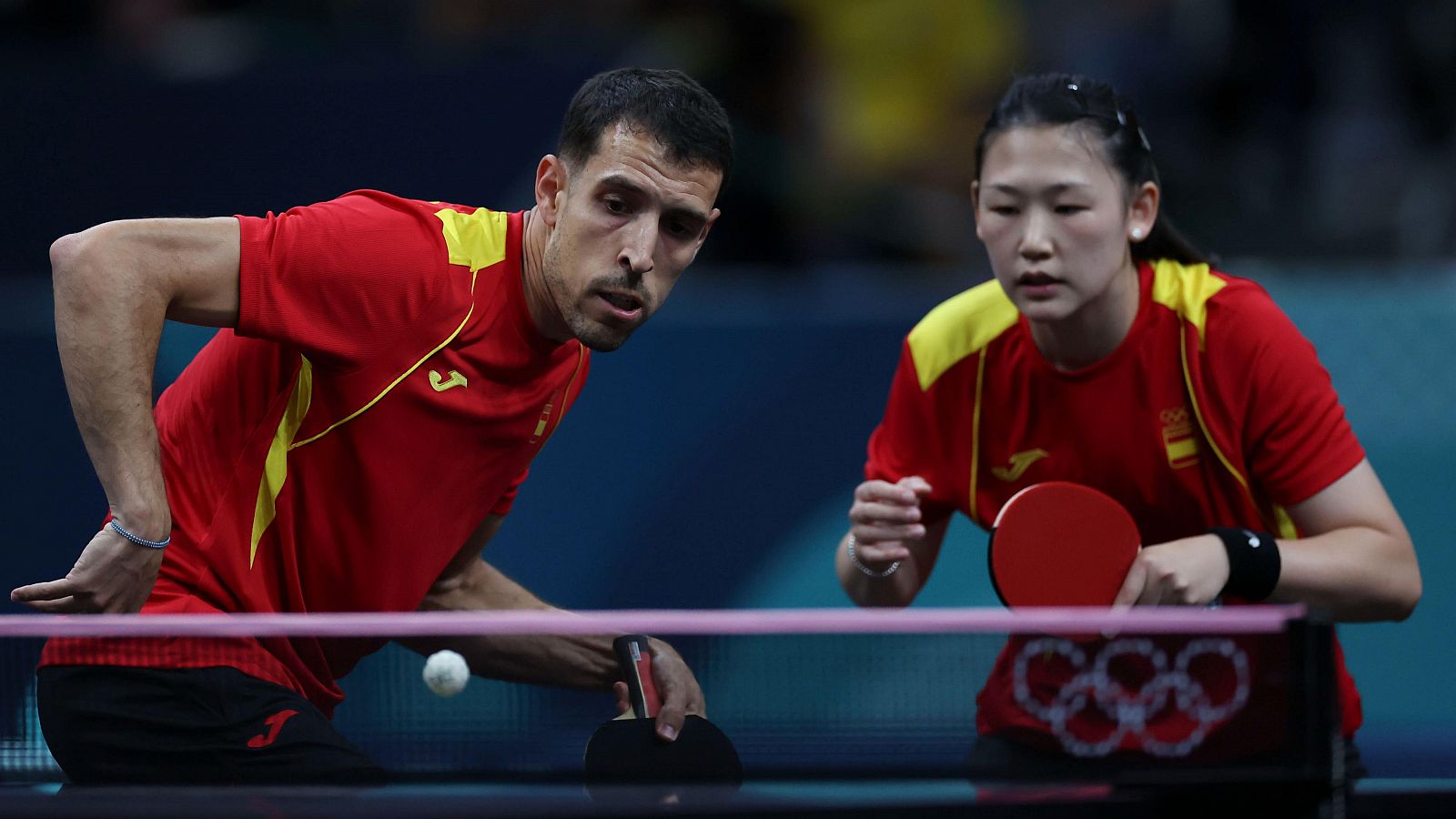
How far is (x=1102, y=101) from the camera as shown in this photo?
3.16m

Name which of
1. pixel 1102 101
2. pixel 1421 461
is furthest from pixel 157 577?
pixel 1421 461

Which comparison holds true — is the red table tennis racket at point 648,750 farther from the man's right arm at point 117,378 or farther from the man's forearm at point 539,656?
the man's right arm at point 117,378

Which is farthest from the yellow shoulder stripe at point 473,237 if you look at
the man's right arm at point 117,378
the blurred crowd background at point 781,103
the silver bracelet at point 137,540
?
the blurred crowd background at point 781,103

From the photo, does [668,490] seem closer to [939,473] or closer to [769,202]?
[769,202]

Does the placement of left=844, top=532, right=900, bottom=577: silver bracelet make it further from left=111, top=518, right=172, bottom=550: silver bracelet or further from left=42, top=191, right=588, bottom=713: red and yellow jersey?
left=111, top=518, right=172, bottom=550: silver bracelet

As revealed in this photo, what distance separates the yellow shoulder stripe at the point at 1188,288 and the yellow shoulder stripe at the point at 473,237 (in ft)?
4.22

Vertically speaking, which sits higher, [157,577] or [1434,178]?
[1434,178]

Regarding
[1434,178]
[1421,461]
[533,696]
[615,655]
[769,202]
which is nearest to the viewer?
[533,696]

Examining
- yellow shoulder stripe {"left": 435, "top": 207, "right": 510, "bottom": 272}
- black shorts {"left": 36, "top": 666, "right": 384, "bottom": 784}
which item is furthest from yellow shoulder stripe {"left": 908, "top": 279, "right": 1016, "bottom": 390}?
black shorts {"left": 36, "top": 666, "right": 384, "bottom": 784}

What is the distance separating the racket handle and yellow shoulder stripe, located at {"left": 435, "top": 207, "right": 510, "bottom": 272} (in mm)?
750

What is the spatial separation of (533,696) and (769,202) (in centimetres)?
396

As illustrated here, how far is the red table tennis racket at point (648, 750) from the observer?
2.17 meters

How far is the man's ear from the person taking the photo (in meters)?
2.90

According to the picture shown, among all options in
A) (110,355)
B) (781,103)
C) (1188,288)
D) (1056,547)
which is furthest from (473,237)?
(781,103)
